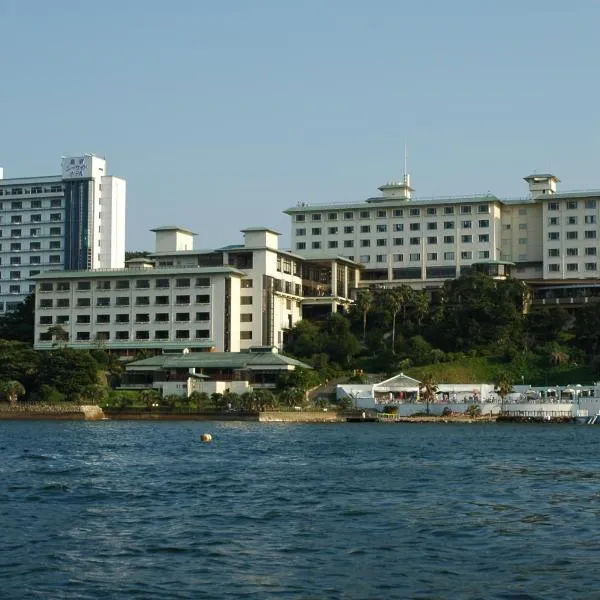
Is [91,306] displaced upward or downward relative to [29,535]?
upward

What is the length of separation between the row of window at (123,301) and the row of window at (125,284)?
1.20 m

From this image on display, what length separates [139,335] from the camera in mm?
135500

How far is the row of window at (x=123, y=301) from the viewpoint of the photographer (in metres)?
134

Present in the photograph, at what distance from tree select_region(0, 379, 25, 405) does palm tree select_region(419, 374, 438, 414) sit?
39952 millimetres

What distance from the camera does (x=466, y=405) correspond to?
112 m

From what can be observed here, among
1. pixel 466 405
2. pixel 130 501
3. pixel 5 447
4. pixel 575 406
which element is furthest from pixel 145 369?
pixel 130 501

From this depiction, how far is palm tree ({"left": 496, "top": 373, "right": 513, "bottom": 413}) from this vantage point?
110500 mm

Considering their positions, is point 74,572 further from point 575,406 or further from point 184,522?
point 575,406

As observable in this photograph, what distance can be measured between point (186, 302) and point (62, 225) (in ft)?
115

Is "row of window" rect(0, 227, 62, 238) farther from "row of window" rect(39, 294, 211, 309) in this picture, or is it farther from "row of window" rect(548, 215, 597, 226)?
"row of window" rect(548, 215, 597, 226)

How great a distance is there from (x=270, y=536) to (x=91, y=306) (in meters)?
109

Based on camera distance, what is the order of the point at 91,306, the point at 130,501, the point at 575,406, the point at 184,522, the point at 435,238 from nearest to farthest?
the point at 184,522
the point at 130,501
the point at 575,406
the point at 91,306
the point at 435,238

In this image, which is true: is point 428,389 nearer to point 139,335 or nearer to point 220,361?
point 220,361

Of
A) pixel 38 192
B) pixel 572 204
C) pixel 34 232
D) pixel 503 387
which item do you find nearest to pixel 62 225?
pixel 34 232
